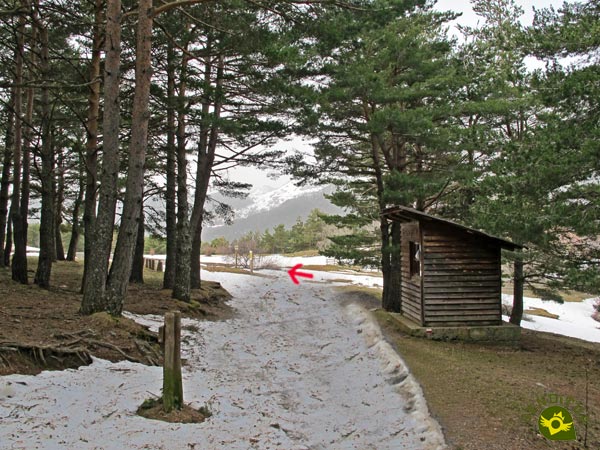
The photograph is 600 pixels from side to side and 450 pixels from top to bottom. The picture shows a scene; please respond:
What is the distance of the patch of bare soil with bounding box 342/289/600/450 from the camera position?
16.8ft

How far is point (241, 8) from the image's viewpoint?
10133 mm

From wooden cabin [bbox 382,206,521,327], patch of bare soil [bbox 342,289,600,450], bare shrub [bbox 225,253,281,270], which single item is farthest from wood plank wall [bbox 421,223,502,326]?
bare shrub [bbox 225,253,281,270]

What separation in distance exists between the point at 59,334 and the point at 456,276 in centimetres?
903

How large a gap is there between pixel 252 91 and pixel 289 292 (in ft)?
35.0

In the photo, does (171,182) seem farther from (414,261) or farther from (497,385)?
(497,385)

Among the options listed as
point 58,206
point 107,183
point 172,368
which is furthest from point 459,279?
point 58,206

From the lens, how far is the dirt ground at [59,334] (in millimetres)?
5879

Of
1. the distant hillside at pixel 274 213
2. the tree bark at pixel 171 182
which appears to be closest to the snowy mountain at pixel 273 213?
the distant hillside at pixel 274 213

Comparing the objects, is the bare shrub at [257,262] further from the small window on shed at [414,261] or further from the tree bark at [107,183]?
the tree bark at [107,183]

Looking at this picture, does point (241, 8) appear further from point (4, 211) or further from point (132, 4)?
point (4, 211)

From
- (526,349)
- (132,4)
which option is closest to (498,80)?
(526,349)

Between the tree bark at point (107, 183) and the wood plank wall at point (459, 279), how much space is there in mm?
7338

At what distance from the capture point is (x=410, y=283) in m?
12.5

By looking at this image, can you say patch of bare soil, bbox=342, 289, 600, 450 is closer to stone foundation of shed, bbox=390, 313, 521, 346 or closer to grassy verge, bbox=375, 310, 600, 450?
grassy verge, bbox=375, 310, 600, 450
